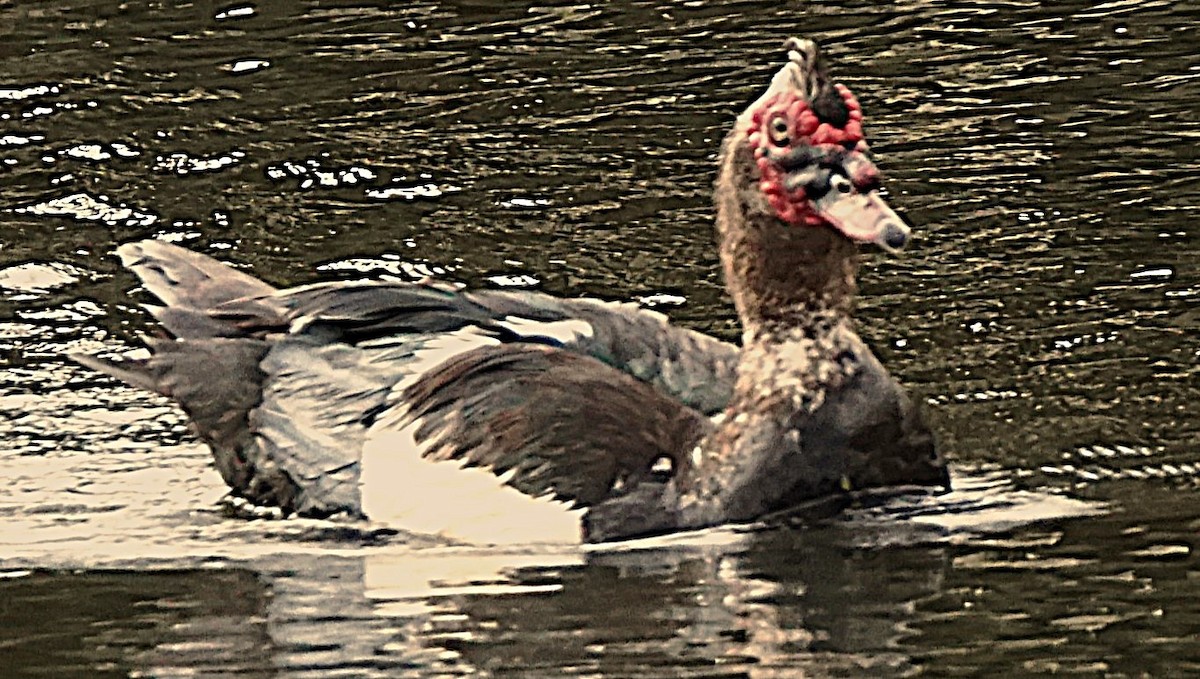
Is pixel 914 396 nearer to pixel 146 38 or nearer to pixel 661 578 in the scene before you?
pixel 661 578

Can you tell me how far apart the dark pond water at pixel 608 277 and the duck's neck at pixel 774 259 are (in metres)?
0.73

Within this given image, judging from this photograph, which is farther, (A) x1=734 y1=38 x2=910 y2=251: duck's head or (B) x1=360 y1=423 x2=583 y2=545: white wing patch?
(B) x1=360 y1=423 x2=583 y2=545: white wing patch

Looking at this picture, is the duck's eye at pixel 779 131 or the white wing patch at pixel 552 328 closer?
the duck's eye at pixel 779 131

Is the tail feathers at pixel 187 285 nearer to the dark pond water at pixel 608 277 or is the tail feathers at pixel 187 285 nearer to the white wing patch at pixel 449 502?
the dark pond water at pixel 608 277

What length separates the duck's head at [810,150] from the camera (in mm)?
9148

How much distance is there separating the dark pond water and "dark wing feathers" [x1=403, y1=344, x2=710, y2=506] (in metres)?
0.28

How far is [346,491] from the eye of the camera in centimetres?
973

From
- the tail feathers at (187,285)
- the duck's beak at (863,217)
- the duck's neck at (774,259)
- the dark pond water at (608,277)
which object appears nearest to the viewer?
the dark pond water at (608,277)

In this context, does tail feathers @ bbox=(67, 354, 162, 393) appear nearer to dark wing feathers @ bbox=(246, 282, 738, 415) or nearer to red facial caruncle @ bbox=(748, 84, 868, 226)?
dark wing feathers @ bbox=(246, 282, 738, 415)

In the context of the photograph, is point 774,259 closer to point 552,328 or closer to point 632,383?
point 632,383

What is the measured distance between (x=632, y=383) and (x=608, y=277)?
7.93 ft

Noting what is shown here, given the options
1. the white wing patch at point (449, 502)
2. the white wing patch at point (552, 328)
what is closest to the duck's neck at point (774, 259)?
the white wing patch at point (552, 328)

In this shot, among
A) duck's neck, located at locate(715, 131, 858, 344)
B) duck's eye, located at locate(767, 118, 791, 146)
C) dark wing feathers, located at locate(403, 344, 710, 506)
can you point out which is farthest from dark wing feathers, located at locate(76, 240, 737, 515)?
duck's eye, located at locate(767, 118, 791, 146)

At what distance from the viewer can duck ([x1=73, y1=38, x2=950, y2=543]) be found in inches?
364
